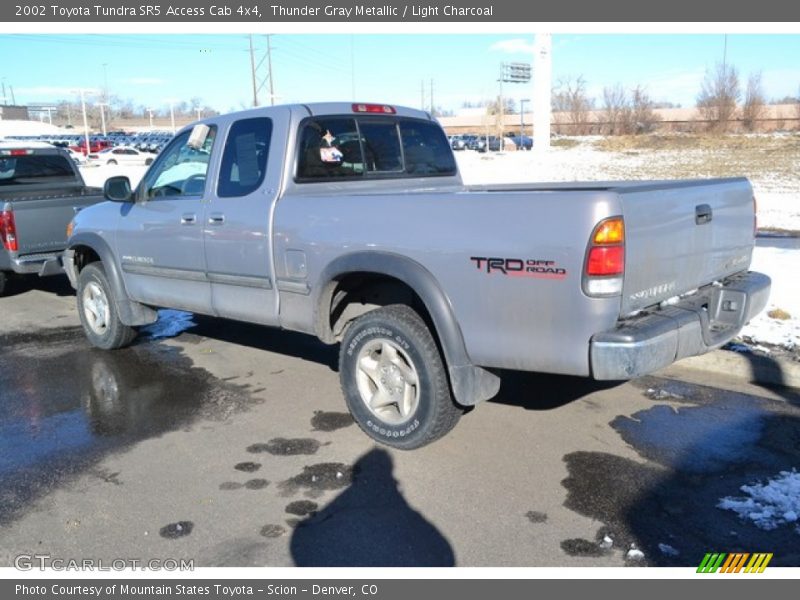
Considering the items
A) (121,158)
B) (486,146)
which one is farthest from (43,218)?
(486,146)

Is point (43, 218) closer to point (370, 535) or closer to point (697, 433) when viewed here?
point (370, 535)

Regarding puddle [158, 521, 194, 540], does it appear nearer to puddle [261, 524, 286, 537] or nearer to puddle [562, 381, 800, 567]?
puddle [261, 524, 286, 537]

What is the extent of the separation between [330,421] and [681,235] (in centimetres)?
265

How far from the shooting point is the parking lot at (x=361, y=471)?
352 cm

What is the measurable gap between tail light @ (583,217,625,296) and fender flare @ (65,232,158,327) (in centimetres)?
459

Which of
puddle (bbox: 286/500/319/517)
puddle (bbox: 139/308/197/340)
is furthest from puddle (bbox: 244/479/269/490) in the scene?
puddle (bbox: 139/308/197/340)

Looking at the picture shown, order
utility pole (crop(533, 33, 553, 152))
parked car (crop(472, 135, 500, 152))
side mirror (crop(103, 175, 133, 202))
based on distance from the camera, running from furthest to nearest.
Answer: parked car (crop(472, 135, 500, 152))
utility pole (crop(533, 33, 553, 152))
side mirror (crop(103, 175, 133, 202))

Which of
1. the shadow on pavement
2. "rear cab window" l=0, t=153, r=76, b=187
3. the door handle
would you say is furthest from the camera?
"rear cab window" l=0, t=153, r=76, b=187

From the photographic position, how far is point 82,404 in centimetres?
568

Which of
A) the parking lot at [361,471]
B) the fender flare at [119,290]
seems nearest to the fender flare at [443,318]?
the parking lot at [361,471]

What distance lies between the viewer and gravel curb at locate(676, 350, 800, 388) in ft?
18.5

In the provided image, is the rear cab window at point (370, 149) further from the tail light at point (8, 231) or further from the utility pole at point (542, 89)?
the utility pole at point (542, 89)

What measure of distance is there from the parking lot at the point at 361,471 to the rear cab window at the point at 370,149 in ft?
5.75

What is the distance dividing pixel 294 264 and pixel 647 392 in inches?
112
